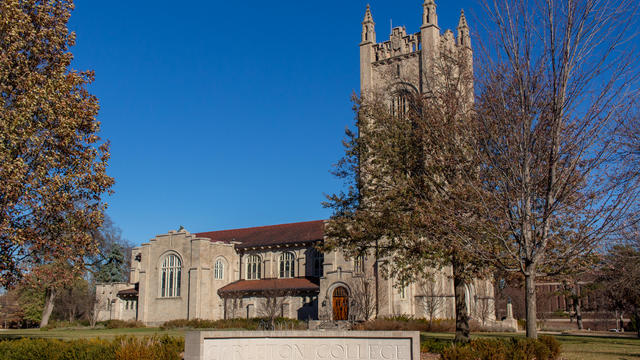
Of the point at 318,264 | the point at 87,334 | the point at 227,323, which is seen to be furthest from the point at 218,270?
the point at 87,334

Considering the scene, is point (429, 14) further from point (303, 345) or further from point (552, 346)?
point (303, 345)

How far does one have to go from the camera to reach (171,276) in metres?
53.4

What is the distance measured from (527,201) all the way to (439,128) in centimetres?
480

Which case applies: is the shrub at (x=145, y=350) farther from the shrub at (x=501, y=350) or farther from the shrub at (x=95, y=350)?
the shrub at (x=501, y=350)

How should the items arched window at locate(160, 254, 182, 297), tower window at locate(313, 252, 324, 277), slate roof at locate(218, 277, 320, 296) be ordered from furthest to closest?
1. arched window at locate(160, 254, 182, 297)
2. tower window at locate(313, 252, 324, 277)
3. slate roof at locate(218, 277, 320, 296)

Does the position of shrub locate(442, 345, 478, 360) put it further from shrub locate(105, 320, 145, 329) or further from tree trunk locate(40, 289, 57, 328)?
tree trunk locate(40, 289, 57, 328)

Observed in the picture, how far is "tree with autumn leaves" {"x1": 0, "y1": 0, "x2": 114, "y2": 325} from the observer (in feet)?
62.2

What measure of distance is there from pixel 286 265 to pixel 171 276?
10.7m

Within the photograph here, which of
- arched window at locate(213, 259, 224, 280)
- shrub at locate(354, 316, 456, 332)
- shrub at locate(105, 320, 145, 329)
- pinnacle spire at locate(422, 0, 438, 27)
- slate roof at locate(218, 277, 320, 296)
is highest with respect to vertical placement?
pinnacle spire at locate(422, 0, 438, 27)

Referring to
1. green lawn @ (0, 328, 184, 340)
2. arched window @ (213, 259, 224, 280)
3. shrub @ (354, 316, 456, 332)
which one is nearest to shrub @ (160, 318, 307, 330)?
green lawn @ (0, 328, 184, 340)

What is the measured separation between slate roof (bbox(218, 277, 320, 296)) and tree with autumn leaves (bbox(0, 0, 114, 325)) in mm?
27194

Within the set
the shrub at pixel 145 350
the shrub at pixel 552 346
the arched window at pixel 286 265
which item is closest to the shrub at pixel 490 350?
the shrub at pixel 552 346

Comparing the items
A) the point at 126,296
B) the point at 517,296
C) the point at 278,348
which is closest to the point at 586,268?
the point at 278,348

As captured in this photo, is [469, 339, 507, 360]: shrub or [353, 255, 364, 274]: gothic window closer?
[469, 339, 507, 360]: shrub
